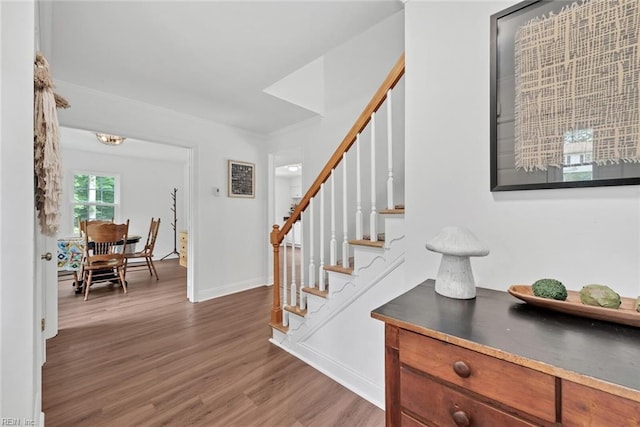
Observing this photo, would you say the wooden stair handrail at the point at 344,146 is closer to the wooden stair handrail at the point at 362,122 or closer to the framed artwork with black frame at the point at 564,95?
the wooden stair handrail at the point at 362,122

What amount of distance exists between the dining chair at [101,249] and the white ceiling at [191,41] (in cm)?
182

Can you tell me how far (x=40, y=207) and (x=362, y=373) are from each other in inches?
76.1

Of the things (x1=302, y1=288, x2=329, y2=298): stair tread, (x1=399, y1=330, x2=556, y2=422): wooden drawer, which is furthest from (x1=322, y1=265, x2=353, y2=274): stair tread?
(x1=399, y1=330, x2=556, y2=422): wooden drawer

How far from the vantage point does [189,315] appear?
9.35ft

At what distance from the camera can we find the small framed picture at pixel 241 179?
11.8 feet

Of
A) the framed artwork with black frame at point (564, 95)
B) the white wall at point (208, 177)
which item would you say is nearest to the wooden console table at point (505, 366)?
the framed artwork with black frame at point (564, 95)

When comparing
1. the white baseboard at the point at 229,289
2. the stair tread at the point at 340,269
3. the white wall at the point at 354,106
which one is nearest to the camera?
the stair tread at the point at 340,269

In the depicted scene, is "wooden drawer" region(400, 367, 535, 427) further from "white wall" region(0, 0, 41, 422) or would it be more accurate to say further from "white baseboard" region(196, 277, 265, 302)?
"white baseboard" region(196, 277, 265, 302)

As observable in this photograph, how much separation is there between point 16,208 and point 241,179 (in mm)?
2861

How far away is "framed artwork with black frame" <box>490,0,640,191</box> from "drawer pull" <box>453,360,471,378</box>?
2.35ft

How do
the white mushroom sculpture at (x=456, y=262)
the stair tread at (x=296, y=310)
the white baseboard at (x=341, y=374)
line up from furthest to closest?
the stair tread at (x=296, y=310), the white baseboard at (x=341, y=374), the white mushroom sculpture at (x=456, y=262)

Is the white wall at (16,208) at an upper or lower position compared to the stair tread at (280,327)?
upper

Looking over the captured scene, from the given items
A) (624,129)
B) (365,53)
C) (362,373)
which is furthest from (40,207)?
(365,53)

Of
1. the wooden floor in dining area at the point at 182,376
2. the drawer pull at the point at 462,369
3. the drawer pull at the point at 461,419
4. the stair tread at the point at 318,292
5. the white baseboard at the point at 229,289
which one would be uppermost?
the drawer pull at the point at 462,369
